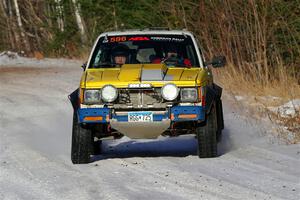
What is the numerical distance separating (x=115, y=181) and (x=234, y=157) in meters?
2.40

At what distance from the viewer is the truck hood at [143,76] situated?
424 inches

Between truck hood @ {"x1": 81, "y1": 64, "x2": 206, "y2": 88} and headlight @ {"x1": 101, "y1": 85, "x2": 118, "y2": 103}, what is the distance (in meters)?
0.07

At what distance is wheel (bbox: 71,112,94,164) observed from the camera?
36.0ft

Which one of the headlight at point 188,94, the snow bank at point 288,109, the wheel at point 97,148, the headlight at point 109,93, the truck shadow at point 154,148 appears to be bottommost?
the snow bank at point 288,109

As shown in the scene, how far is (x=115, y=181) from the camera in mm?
9406

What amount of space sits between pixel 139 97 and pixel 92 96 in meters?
0.54

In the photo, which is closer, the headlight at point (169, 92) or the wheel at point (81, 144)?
the headlight at point (169, 92)

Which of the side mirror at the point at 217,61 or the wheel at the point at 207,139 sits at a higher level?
the side mirror at the point at 217,61

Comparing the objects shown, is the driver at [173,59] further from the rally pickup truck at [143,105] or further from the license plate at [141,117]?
the license plate at [141,117]

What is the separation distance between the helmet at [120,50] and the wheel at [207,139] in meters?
1.50

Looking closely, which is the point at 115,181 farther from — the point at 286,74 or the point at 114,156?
the point at 286,74

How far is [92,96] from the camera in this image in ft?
35.6

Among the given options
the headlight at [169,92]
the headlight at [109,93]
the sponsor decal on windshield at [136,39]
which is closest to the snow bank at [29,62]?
the sponsor decal on windshield at [136,39]

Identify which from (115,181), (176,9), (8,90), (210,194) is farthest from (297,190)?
(176,9)
